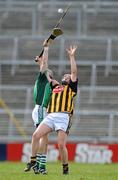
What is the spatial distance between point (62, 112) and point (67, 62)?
14703 millimetres

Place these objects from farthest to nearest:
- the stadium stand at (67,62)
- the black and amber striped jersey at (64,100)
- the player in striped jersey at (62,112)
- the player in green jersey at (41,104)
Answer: the stadium stand at (67,62) → the player in green jersey at (41,104) → the black and amber striped jersey at (64,100) → the player in striped jersey at (62,112)

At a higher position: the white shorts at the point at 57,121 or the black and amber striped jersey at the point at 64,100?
the black and amber striped jersey at the point at 64,100

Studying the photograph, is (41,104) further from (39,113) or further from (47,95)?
(47,95)

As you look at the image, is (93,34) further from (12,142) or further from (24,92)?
(12,142)

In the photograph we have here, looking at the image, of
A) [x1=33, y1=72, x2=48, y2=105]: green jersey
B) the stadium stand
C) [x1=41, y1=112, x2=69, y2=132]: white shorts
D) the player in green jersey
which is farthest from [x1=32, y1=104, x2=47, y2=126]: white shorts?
the stadium stand

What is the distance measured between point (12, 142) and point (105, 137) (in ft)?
9.15

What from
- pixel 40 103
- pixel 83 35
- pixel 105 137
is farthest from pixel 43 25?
pixel 40 103

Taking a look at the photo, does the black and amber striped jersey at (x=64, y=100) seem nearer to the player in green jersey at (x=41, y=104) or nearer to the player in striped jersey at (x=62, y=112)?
the player in striped jersey at (x=62, y=112)

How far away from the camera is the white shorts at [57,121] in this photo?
52.9 ft

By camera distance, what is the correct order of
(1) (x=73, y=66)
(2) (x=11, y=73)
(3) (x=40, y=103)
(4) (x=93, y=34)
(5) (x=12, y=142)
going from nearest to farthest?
(1) (x=73, y=66) < (3) (x=40, y=103) < (5) (x=12, y=142) < (2) (x=11, y=73) < (4) (x=93, y=34)

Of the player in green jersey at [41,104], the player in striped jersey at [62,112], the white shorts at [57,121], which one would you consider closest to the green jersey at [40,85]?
the player in green jersey at [41,104]

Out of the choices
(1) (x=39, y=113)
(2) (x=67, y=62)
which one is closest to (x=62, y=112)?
(1) (x=39, y=113)

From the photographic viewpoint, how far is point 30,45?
1277 inches

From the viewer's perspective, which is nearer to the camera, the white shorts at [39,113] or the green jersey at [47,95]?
the green jersey at [47,95]
